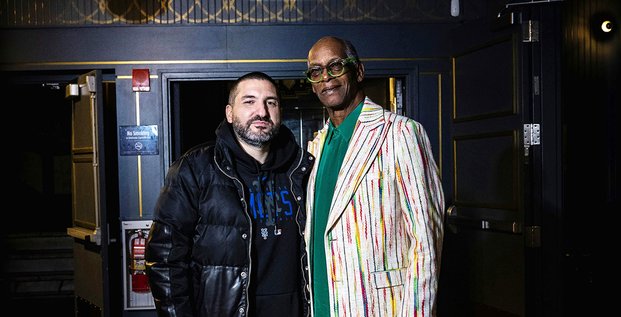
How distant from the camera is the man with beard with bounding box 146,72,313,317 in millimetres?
2275

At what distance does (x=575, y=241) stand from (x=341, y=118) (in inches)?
142

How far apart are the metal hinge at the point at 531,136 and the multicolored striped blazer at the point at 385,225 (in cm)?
151

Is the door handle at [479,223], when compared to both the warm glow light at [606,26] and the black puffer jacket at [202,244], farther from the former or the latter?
the warm glow light at [606,26]

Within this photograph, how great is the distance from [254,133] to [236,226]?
0.36 meters

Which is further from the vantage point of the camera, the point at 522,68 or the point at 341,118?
the point at 522,68

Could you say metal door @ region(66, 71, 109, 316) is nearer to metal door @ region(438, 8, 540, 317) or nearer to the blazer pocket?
metal door @ region(438, 8, 540, 317)

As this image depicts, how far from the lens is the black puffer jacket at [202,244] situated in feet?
7.43

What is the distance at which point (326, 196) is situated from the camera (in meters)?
2.24

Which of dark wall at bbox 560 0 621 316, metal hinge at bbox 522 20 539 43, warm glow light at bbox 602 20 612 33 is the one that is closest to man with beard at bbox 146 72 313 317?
metal hinge at bbox 522 20 539 43

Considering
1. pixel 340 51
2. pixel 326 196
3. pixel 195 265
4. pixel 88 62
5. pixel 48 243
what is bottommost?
pixel 48 243

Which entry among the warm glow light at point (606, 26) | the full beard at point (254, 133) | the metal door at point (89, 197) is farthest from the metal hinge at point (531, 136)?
the metal door at point (89, 197)

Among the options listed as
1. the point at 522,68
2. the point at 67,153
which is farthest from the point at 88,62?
the point at 67,153

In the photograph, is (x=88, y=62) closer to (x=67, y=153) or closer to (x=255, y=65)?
(x=255, y=65)

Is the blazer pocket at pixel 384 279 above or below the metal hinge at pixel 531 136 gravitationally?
below
